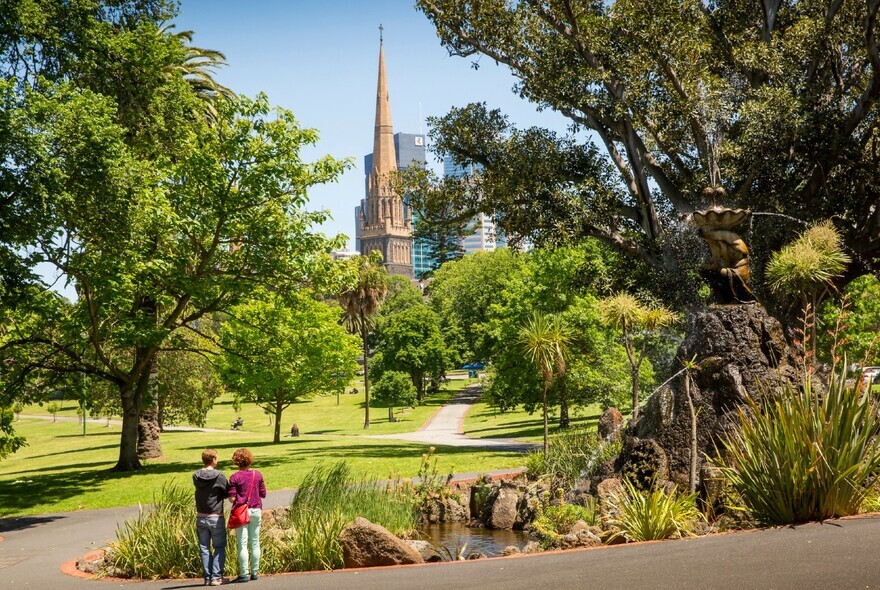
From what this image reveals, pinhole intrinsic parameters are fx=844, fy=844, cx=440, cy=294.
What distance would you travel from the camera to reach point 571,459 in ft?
62.1

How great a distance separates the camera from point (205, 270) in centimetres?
2575

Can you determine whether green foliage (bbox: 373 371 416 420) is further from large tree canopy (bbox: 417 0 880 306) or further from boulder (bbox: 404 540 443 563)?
boulder (bbox: 404 540 443 563)

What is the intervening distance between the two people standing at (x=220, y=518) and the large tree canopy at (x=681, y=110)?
17.2 meters

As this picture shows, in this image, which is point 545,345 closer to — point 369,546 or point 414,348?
point 369,546

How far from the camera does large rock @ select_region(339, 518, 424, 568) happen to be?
425 inches

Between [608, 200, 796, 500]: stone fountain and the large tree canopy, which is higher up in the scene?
the large tree canopy

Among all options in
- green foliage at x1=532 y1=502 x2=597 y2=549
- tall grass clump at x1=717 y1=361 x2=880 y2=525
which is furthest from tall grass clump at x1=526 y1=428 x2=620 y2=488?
tall grass clump at x1=717 y1=361 x2=880 y2=525

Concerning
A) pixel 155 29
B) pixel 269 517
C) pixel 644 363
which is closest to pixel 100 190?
pixel 155 29

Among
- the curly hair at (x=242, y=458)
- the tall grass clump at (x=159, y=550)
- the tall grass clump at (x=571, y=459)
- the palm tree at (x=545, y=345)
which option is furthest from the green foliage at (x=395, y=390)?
the curly hair at (x=242, y=458)

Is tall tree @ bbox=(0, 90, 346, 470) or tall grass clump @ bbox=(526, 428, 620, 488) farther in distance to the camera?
tall tree @ bbox=(0, 90, 346, 470)

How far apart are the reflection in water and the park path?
10.8 meters

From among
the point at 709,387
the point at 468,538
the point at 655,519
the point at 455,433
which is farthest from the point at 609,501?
the point at 455,433

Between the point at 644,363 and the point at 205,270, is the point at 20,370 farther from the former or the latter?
the point at 644,363

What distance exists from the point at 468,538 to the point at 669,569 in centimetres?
688
